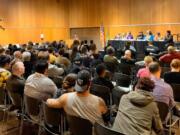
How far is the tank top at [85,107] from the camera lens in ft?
10.7

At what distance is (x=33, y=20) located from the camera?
20.1 metres

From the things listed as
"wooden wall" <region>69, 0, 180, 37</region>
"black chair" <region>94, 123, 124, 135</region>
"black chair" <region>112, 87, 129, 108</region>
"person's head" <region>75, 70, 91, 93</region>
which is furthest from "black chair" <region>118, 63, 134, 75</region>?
"wooden wall" <region>69, 0, 180, 37</region>

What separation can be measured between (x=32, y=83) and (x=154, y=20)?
14.3 meters

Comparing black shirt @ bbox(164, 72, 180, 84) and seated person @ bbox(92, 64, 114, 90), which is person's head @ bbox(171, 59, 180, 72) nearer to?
black shirt @ bbox(164, 72, 180, 84)

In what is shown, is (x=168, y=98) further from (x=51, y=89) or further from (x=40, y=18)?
(x=40, y=18)

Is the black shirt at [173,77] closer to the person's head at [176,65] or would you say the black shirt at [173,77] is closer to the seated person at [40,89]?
the person's head at [176,65]

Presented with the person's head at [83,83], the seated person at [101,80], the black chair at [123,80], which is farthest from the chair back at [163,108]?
the black chair at [123,80]

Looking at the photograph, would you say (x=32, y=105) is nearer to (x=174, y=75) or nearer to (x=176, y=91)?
(x=176, y=91)

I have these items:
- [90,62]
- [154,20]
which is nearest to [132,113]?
[90,62]

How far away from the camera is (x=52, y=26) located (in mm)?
21250

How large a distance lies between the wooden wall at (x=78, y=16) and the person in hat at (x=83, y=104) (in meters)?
14.0

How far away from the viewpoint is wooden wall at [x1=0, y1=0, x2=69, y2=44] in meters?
18.8

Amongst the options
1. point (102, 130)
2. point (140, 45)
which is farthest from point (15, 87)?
point (140, 45)

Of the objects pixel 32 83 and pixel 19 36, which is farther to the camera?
pixel 19 36
